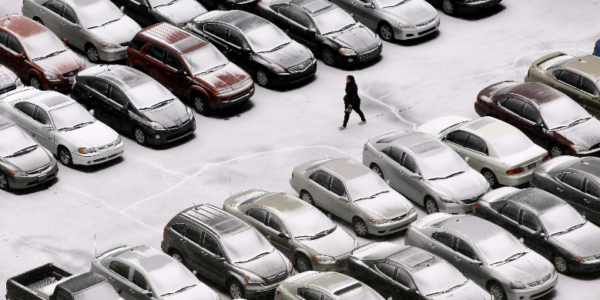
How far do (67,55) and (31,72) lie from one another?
118cm

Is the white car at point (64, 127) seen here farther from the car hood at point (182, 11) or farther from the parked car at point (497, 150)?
the parked car at point (497, 150)

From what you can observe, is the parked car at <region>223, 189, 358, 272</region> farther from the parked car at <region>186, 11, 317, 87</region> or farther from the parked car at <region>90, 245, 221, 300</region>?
the parked car at <region>186, 11, 317, 87</region>

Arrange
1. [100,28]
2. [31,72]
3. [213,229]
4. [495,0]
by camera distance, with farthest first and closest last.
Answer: [495,0] < [100,28] < [31,72] < [213,229]

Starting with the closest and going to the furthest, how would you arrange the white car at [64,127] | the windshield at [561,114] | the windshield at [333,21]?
the white car at [64,127], the windshield at [561,114], the windshield at [333,21]

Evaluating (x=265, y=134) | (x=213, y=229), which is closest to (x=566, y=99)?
(x=265, y=134)

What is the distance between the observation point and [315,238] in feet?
70.7

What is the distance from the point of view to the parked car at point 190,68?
28047 mm

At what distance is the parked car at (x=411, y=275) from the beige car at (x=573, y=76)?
956 cm

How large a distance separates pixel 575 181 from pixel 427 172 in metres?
3.44

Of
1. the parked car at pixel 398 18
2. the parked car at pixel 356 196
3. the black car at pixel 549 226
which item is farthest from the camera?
the parked car at pixel 398 18

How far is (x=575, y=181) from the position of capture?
77.2 feet

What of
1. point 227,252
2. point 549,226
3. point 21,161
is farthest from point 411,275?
point 21,161

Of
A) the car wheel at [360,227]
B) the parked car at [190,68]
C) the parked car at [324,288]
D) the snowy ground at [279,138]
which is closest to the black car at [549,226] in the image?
the snowy ground at [279,138]

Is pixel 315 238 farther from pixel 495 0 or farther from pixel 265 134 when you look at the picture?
pixel 495 0
